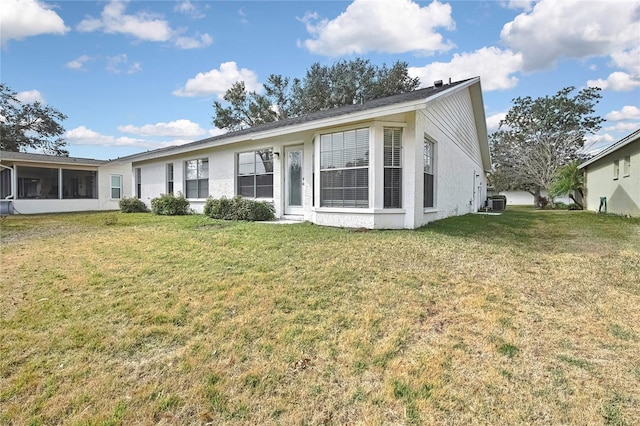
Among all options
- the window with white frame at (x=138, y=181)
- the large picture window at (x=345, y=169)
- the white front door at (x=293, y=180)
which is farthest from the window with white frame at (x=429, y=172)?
the window with white frame at (x=138, y=181)

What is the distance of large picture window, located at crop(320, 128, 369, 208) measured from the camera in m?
8.13

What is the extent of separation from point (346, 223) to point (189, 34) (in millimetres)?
8849

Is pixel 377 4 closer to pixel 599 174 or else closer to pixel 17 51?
pixel 17 51

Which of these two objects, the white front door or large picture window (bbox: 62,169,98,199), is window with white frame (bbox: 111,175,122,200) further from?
the white front door

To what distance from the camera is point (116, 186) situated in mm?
19953

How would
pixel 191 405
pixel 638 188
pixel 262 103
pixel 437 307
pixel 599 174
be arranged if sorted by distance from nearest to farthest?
pixel 191 405, pixel 437 307, pixel 638 188, pixel 599 174, pixel 262 103

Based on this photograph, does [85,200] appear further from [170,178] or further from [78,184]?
[170,178]

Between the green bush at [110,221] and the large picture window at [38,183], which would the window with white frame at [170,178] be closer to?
the green bush at [110,221]

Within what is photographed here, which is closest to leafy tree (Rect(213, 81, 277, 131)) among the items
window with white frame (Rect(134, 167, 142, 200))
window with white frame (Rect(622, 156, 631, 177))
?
window with white frame (Rect(134, 167, 142, 200))

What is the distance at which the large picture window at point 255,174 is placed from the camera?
37.4ft

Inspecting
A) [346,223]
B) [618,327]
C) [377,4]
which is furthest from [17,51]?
[618,327]

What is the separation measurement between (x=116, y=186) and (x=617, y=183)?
25.7 m

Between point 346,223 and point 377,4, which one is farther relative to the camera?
point 377,4

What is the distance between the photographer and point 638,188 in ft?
41.2
